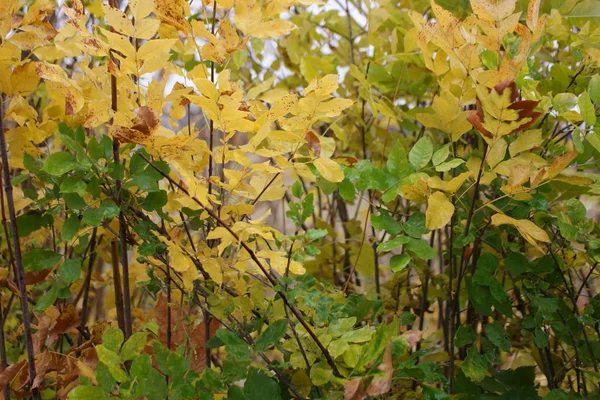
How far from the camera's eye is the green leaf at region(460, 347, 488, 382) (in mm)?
800

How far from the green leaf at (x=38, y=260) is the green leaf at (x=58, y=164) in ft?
0.53

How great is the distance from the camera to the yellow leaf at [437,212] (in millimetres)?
667

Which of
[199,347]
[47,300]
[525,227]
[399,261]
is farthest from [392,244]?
[47,300]

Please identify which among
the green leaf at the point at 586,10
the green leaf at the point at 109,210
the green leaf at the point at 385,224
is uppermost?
the green leaf at the point at 586,10

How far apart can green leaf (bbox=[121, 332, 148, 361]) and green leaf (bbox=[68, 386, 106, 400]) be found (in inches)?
1.6

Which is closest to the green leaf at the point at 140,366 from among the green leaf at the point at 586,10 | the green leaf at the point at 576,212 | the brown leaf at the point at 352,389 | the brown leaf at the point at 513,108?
the brown leaf at the point at 352,389

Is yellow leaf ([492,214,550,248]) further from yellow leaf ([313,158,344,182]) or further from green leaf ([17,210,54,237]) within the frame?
green leaf ([17,210,54,237])

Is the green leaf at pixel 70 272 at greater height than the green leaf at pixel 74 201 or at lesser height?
lesser

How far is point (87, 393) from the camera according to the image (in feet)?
2.13

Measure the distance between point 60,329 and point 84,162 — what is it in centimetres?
29

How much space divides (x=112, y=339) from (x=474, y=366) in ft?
1.47

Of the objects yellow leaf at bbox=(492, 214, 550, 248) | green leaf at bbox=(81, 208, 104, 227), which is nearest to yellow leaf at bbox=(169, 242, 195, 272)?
green leaf at bbox=(81, 208, 104, 227)

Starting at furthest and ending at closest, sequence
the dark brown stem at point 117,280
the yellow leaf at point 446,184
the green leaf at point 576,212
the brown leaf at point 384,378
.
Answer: the dark brown stem at point 117,280 → the green leaf at point 576,212 → the yellow leaf at point 446,184 → the brown leaf at point 384,378

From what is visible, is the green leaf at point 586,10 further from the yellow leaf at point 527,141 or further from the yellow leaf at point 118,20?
the yellow leaf at point 118,20
